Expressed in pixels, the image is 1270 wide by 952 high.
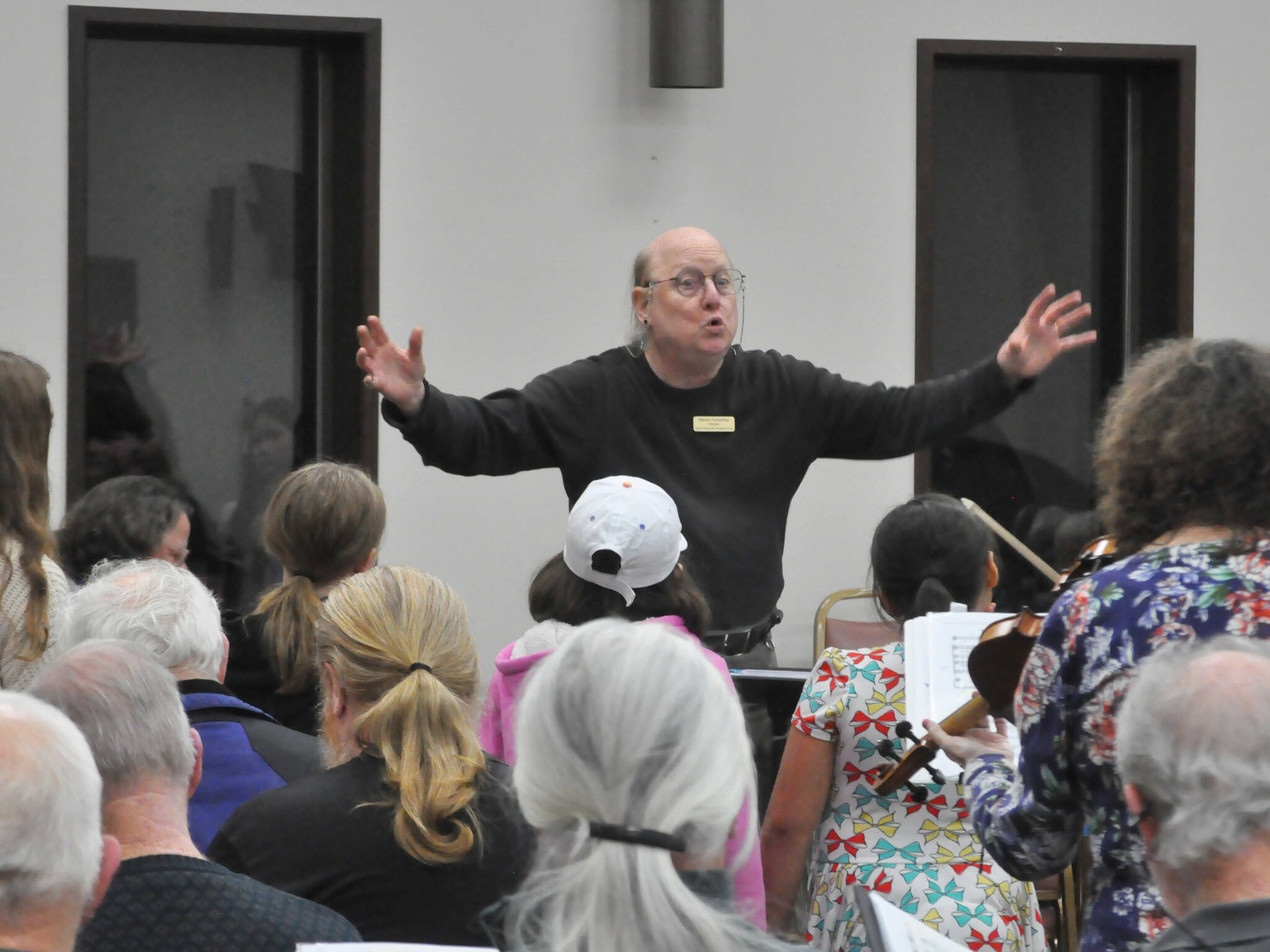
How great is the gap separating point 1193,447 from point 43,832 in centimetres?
117

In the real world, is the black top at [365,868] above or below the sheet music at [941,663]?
below

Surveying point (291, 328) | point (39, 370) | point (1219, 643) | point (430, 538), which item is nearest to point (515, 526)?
point (430, 538)

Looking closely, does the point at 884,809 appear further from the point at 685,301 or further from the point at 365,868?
the point at 685,301

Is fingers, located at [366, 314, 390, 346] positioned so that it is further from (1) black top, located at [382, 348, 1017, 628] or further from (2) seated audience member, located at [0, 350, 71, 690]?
(2) seated audience member, located at [0, 350, 71, 690]

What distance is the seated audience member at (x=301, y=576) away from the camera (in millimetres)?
2904

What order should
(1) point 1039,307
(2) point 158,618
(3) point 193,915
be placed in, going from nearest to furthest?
(3) point 193,915 → (2) point 158,618 → (1) point 1039,307

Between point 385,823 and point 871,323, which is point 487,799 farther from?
point 871,323

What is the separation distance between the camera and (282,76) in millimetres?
5027

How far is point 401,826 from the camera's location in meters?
1.91

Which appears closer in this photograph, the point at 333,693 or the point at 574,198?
the point at 333,693

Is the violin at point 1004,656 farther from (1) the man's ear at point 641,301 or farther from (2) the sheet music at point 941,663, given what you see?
(1) the man's ear at point 641,301

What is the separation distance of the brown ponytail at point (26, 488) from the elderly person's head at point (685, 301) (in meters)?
1.39

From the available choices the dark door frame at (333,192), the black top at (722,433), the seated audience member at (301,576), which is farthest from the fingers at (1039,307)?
the dark door frame at (333,192)

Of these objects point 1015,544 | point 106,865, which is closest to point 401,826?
point 106,865
